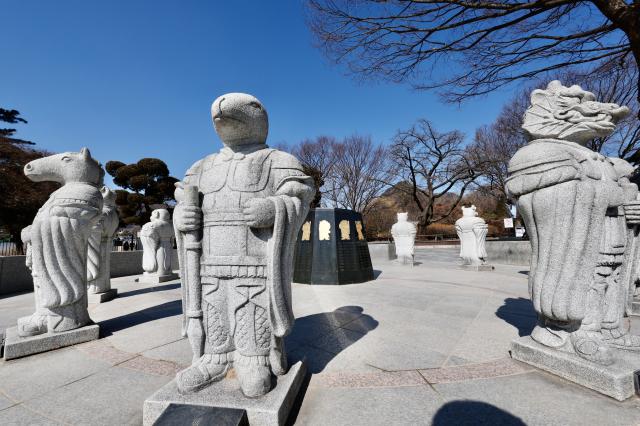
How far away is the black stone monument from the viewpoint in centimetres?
809

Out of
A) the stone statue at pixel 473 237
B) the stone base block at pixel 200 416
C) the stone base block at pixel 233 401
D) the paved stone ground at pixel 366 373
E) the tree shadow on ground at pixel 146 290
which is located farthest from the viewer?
the stone statue at pixel 473 237

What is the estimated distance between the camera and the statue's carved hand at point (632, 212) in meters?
3.13

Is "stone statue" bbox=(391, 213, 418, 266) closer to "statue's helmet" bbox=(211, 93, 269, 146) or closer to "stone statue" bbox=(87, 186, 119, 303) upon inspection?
"stone statue" bbox=(87, 186, 119, 303)

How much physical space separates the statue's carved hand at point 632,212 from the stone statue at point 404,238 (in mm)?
8528

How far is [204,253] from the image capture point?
7.88 ft

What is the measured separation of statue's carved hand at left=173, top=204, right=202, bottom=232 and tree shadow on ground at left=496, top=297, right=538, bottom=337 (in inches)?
168

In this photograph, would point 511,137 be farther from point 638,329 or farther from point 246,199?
point 246,199

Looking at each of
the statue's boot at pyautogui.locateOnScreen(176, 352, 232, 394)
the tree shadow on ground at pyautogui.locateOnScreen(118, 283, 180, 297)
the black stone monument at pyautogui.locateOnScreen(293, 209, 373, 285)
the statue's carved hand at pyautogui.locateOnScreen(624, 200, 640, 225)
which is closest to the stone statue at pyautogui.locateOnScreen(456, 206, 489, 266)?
the black stone monument at pyautogui.locateOnScreen(293, 209, 373, 285)

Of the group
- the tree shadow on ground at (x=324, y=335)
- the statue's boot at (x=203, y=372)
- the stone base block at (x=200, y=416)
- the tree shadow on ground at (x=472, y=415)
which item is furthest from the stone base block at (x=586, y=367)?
the statue's boot at (x=203, y=372)

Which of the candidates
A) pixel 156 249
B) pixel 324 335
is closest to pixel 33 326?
pixel 324 335

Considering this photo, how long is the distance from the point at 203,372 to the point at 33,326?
10.1ft

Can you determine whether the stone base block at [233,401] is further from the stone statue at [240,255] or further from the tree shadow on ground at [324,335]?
the tree shadow on ground at [324,335]

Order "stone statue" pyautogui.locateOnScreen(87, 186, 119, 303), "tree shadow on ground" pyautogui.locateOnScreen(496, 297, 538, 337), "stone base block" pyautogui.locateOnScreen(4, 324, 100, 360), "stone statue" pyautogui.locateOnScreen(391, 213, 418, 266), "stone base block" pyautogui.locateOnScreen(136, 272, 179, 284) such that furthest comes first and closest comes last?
"stone statue" pyautogui.locateOnScreen(391, 213, 418, 266)
"stone base block" pyautogui.locateOnScreen(136, 272, 179, 284)
"stone statue" pyautogui.locateOnScreen(87, 186, 119, 303)
"tree shadow on ground" pyautogui.locateOnScreen(496, 297, 538, 337)
"stone base block" pyautogui.locateOnScreen(4, 324, 100, 360)

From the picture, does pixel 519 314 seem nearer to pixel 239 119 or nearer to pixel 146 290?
pixel 239 119
